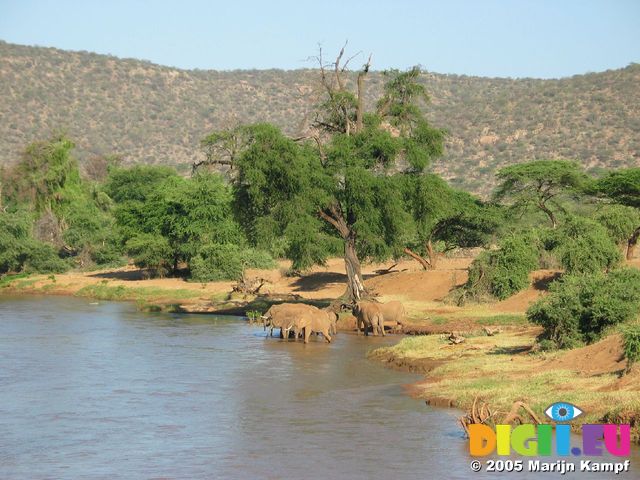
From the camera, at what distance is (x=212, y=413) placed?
20.6 m

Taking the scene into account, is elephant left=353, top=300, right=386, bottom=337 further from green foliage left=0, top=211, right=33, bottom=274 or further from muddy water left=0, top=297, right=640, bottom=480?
green foliage left=0, top=211, right=33, bottom=274

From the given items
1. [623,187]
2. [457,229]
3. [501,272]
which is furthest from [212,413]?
[623,187]

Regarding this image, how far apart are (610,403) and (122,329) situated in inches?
822

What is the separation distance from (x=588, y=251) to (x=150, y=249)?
77.3 feet

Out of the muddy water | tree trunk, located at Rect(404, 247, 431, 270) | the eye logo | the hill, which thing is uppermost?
the hill

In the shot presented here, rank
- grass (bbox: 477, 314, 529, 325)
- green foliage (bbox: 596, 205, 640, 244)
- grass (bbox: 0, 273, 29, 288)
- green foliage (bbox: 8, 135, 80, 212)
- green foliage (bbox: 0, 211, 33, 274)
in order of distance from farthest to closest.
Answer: green foliage (bbox: 8, 135, 80, 212), green foliage (bbox: 0, 211, 33, 274), grass (bbox: 0, 273, 29, 288), green foliage (bbox: 596, 205, 640, 244), grass (bbox: 477, 314, 529, 325)

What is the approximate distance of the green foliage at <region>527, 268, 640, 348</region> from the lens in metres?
24.3

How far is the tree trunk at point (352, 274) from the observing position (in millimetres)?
36969

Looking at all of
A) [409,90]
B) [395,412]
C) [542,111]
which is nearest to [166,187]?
[409,90]

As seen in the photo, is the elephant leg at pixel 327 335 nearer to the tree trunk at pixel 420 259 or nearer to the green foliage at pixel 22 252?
the tree trunk at pixel 420 259

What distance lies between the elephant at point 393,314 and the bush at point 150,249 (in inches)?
811

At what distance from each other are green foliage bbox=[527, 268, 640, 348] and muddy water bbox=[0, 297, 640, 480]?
149 inches

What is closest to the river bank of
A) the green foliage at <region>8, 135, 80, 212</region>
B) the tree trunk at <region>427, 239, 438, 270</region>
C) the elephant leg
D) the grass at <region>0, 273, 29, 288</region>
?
the grass at <region>0, 273, 29, 288</region>

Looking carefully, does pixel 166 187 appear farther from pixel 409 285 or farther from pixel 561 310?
pixel 561 310
